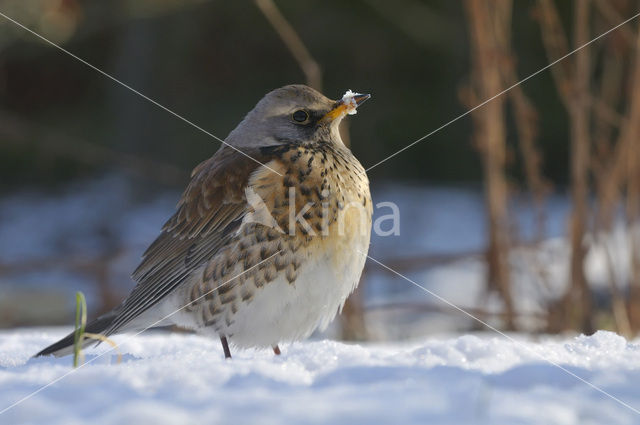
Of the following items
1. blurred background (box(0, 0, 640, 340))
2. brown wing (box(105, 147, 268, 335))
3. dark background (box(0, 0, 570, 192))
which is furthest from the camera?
dark background (box(0, 0, 570, 192))

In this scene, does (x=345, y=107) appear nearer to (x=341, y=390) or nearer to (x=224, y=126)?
(x=341, y=390)

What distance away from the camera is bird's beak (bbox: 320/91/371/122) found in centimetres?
289

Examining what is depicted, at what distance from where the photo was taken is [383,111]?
29.1 ft

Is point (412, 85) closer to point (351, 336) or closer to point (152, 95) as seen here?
point (152, 95)

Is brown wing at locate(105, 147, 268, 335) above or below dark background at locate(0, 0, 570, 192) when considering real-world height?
below

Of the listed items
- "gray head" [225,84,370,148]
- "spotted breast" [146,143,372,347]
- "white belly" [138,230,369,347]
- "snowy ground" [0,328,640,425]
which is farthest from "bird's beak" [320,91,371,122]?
"snowy ground" [0,328,640,425]

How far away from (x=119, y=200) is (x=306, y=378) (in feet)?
21.9

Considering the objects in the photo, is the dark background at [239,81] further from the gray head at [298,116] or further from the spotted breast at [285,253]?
the spotted breast at [285,253]

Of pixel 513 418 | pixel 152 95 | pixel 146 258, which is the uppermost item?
pixel 152 95

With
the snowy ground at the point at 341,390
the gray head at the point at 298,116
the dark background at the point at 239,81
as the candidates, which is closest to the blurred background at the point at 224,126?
the dark background at the point at 239,81

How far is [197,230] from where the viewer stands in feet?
9.46

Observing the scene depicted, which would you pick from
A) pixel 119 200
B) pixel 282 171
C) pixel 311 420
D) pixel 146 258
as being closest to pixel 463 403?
pixel 311 420

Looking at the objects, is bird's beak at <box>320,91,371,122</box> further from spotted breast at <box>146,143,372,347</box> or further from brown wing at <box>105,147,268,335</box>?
brown wing at <box>105,147,268,335</box>

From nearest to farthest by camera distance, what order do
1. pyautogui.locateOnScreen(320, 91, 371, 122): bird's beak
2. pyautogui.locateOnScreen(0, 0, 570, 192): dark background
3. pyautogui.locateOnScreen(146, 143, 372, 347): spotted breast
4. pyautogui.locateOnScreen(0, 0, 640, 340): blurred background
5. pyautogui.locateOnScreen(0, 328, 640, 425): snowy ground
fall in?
1. pyautogui.locateOnScreen(0, 328, 640, 425): snowy ground
2. pyautogui.locateOnScreen(146, 143, 372, 347): spotted breast
3. pyautogui.locateOnScreen(320, 91, 371, 122): bird's beak
4. pyautogui.locateOnScreen(0, 0, 640, 340): blurred background
5. pyautogui.locateOnScreen(0, 0, 570, 192): dark background
